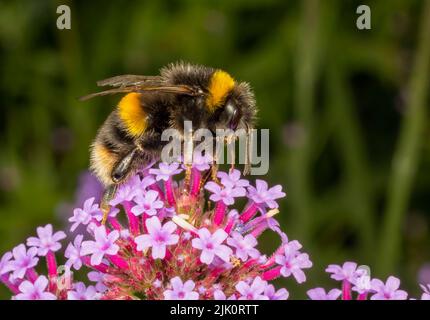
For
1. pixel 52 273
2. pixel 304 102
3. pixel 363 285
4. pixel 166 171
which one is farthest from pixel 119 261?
pixel 304 102

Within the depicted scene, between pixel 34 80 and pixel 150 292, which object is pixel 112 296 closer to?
pixel 150 292

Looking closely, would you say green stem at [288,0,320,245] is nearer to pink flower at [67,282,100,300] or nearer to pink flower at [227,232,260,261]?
pink flower at [227,232,260,261]

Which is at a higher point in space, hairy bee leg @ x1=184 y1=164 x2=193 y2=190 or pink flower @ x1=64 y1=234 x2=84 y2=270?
hairy bee leg @ x1=184 y1=164 x2=193 y2=190

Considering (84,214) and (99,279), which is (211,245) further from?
(84,214)

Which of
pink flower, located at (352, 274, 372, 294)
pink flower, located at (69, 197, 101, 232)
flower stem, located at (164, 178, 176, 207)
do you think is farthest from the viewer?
flower stem, located at (164, 178, 176, 207)

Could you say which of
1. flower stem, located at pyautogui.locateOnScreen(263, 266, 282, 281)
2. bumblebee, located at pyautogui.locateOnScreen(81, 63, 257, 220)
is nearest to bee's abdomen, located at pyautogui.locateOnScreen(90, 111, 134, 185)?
bumblebee, located at pyautogui.locateOnScreen(81, 63, 257, 220)

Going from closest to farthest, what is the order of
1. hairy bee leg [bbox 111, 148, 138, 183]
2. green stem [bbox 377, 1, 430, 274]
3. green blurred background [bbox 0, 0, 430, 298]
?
hairy bee leg [bbox 111, 148, 138, 183] < green stem [bbox 377, 1, 430, 274] < green blurred background [bbox 0, 0, 430, 298]
